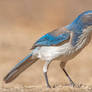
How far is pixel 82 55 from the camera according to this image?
17.2 metres

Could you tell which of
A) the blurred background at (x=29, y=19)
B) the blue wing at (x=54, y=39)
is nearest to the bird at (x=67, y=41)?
the blue wing at (x=54, y=39)

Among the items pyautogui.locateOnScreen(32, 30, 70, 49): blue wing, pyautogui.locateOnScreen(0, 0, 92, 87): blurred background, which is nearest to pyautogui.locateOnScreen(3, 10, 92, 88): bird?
pyautogui.locateOnScreen(32, 30, 70, 49): blue wing

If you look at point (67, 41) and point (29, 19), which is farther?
point (29, 19)

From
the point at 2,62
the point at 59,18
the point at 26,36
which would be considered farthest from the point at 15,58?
the point at 59,18

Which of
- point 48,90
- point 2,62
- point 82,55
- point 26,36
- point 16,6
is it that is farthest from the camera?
point 16,6

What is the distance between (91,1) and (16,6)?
5.21m

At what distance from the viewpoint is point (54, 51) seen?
7.74 meters

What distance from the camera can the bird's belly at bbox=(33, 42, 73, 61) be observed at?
7.61 metres

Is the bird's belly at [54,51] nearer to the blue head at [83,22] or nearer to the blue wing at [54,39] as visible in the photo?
the blue wing at [54,39]

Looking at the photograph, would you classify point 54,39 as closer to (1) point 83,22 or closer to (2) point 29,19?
(1) point 83,22

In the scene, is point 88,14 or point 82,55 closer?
point 88,14

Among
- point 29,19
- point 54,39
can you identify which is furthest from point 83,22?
point 29,19

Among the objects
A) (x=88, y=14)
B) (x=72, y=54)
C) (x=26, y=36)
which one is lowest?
(x=26, y=36)

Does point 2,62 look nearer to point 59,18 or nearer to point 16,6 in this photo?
point 59,18
